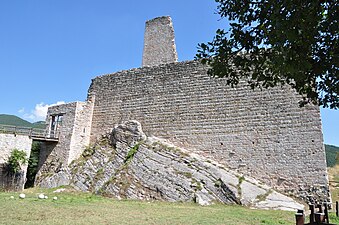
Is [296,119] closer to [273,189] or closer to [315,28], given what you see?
[273,189]

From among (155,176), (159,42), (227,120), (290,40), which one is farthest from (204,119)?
(290,40)

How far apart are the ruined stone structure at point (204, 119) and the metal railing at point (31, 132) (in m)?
0.42

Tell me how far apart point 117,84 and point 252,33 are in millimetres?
14932

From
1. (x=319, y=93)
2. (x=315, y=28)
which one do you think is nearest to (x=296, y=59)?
(x=315, y=28)

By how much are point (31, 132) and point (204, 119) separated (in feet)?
38.2

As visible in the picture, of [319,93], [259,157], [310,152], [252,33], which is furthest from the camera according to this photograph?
[259,157]

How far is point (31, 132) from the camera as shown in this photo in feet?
64.3

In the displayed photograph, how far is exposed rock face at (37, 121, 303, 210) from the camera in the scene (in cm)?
1236

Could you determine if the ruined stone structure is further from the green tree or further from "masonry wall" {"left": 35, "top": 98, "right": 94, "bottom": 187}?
the green tree

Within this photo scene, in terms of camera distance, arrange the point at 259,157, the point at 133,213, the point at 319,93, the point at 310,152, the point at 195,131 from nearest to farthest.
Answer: the point at 319,93, the point at 133,213, the point at 310,152, the point at 259,157, the point at 195,131

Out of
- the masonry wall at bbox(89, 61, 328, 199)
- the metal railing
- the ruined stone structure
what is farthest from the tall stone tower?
the metal railing

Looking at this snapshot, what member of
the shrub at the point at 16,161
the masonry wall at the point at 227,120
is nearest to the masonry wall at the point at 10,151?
the shrub at the point at 16,161

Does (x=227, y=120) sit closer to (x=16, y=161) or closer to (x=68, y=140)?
(x=68, y=140)

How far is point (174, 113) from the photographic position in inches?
658
